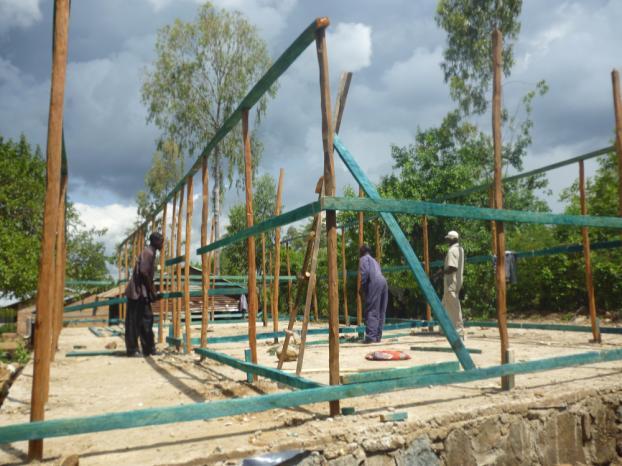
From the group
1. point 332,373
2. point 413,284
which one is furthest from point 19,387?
point 413,284

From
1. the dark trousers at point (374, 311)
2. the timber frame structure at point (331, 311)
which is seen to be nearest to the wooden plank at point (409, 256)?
the timber frame structure at point (331, 311)

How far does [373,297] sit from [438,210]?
4.27m

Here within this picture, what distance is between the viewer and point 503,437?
3053 millimetres

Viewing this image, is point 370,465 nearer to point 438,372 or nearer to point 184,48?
point 438,372

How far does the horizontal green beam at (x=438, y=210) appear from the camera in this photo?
2824mm

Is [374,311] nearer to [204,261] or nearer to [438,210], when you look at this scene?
[204,261]

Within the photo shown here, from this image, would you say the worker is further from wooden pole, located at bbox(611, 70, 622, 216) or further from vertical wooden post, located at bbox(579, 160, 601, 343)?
wooden pole, located at bbox(611, 70, 622, 216)

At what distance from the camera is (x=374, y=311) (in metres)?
7.32

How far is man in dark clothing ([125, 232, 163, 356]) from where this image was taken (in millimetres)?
6535

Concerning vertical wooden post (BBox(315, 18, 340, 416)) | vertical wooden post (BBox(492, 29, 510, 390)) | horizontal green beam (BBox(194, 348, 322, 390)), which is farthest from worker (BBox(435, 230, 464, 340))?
vertical wooden post (BBox(315, 18, 340, 416))

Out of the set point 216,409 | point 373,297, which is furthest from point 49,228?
point 373,297

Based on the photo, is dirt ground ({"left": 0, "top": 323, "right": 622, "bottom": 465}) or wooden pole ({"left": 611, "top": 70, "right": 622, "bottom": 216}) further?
wooden pole ({"left": 611, "top": 70, "right": 622, "bottom": 216})

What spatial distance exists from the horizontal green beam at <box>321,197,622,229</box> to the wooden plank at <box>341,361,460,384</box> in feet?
3.05

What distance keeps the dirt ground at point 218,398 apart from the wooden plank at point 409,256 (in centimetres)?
40
